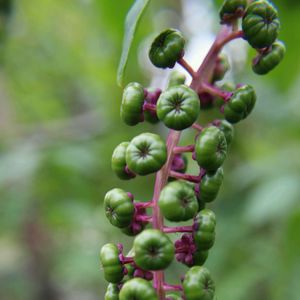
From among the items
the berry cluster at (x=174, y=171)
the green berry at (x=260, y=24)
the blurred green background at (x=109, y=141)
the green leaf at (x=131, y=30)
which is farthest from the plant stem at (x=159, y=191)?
the blurred green background at (x=109, y=141)

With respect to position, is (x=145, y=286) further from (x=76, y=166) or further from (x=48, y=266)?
(x=48, y=266)

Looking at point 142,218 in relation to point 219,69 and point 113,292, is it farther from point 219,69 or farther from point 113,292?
point 219,69

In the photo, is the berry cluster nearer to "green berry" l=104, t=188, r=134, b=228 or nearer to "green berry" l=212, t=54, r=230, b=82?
"green berry" l=104, t=188, r=134, b=228

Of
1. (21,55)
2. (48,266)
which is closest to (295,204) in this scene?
(21,55)

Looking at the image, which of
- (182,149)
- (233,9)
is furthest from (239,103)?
(233,9)

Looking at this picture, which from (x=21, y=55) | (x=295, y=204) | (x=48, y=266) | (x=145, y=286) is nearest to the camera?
(x=145, y=286)

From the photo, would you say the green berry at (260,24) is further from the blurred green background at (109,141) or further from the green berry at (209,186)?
the blurred green background at (109,141)
